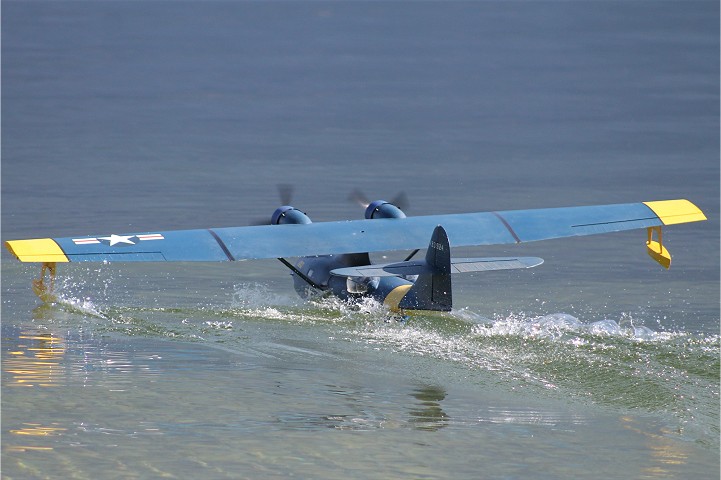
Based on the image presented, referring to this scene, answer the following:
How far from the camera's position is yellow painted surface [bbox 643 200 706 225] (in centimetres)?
2889

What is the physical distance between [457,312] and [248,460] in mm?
11157

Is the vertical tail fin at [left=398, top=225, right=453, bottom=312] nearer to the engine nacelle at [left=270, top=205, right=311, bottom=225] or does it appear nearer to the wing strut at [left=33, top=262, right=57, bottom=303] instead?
the engine nacelle at [left=270, top=205, right=311, bottom=225]

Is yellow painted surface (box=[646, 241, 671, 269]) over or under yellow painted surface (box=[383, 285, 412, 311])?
over

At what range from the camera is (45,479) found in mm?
14438

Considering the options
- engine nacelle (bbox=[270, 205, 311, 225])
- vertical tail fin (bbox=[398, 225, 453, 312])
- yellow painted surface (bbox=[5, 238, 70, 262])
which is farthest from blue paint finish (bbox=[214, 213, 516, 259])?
yellow painted surface (bbox=[5, 238, 70, 262])

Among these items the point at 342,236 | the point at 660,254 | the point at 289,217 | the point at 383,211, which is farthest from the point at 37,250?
the point at 660,254

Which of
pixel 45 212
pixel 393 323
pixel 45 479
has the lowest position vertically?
pixel 45 479

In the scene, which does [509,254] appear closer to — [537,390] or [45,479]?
[537,390]

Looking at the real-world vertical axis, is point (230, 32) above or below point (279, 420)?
above

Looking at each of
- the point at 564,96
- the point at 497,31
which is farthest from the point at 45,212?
the point at 497,31

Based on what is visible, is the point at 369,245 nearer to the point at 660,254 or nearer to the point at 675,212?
the point at 660,254

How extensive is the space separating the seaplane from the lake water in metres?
0.70

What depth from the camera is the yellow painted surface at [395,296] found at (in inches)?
969

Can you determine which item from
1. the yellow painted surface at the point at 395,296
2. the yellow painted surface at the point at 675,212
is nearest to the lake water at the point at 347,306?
the yellow painted surface at the point at 395,296
